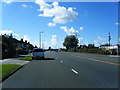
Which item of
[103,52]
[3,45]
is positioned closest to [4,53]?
[3,45]

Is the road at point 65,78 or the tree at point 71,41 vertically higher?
the tree at point 71,41

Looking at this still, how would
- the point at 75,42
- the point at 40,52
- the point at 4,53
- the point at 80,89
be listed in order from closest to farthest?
the point at 80,89 < the point at 40,52 < the point at 4,53 < the point at 75,42

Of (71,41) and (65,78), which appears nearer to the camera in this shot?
(65,78)

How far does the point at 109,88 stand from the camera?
9836 millimetres

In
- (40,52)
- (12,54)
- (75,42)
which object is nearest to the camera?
Answer: (40,52)

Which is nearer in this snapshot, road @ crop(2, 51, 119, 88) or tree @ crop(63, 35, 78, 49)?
road @ crop(2, 51, 119, 88)

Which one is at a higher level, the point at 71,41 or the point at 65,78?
the point at 71,41

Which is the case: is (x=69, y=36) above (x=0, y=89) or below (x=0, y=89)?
above

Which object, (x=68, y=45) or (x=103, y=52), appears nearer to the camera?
(x=103, y=52)

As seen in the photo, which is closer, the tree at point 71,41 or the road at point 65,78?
the road at point 65,78

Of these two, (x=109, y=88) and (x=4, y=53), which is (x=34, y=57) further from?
(x=109, y=88)

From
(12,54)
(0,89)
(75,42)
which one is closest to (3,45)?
(12,54)

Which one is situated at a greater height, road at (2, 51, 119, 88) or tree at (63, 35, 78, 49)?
tree at (63, 35, 78, 49)

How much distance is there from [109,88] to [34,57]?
28733 millimetres
